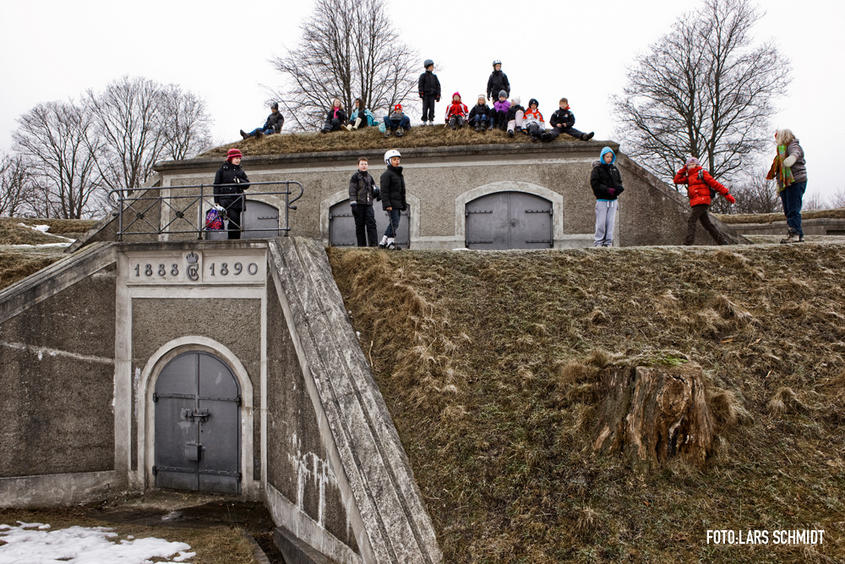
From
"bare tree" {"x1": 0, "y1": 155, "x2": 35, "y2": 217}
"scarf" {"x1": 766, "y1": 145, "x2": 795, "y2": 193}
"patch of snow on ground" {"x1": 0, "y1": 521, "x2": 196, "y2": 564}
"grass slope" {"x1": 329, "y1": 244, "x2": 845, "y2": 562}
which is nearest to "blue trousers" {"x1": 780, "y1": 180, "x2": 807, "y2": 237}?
"scarf" {"x1": 766, "y1": 145, "x2": 795, "y2": 193}

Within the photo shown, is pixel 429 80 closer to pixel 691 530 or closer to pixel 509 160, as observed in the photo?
pixel 509 160

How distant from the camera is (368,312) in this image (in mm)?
7309

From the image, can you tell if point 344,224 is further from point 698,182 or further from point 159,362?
point 698,182

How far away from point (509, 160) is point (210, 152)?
336 inches

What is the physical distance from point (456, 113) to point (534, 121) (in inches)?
92.3

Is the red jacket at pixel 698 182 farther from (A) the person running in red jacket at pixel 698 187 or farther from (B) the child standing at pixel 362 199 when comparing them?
(B) the child standing at pixel 362 199

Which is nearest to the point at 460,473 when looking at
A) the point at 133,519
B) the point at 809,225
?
the point at 133,519

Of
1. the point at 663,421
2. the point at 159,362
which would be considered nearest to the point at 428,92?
the point at 159,362

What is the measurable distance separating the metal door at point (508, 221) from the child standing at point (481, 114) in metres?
2.15

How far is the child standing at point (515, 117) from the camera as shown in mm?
13820

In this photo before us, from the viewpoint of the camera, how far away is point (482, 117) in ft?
47.1

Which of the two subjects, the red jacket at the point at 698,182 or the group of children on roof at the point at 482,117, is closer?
the red jacket at the point at 698,182

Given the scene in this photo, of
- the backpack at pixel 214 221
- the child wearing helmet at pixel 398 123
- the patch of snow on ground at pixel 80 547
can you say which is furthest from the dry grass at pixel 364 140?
the patch of snow on ground at pixel 80 547

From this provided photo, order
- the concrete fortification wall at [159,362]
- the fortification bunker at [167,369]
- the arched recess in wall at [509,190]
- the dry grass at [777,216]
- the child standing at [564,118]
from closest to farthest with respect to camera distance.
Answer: the concrete fortification wall at [159,362] → the fortification bunker at [167,369] → the arched recess in wall at [509,190] → the child standing at [564,118] → the dry grass at [777,216]
